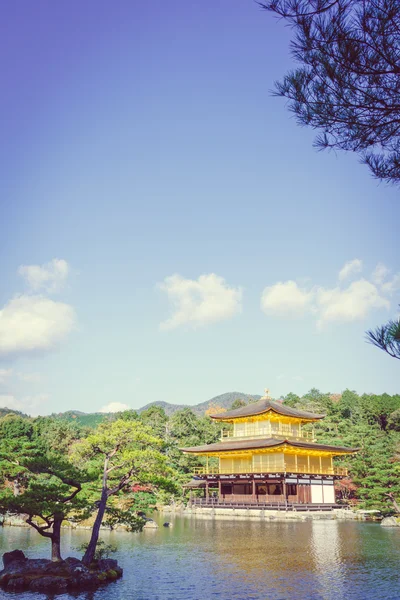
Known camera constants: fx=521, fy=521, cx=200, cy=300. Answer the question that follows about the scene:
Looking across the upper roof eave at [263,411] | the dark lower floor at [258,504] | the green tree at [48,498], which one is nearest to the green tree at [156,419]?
the upper roof eave at [263,411]

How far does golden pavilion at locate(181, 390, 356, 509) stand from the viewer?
3769cm

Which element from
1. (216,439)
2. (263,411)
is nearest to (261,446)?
(263,411)

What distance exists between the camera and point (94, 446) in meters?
17.0

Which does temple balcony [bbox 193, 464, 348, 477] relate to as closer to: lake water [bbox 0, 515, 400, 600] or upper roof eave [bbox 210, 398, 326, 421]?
upper roof eave [bbox 210, 398, 326, 421]

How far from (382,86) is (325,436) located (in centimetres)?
4759

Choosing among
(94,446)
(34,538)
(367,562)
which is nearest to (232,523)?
(34,538)

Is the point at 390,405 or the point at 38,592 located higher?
the point at 390,405

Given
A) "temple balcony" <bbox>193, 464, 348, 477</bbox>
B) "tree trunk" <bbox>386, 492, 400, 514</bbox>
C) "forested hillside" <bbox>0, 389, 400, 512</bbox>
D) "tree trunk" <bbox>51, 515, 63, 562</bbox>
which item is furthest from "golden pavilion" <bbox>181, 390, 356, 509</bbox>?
"tree trunk" <bbox>51, 515, 63, 562</bbox>

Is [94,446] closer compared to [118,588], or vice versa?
[118,588]

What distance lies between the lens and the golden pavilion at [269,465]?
3769 centimetres

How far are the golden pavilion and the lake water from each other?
820 cm

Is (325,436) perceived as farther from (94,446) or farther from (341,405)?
(94,446)

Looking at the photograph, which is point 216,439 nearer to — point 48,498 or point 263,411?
point 263,411

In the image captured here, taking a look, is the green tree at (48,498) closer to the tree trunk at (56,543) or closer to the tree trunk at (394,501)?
the tree trunk at (56,543)
